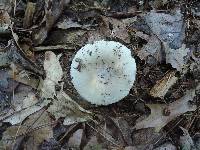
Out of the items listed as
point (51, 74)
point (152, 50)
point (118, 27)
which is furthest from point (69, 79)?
point (152, 50)

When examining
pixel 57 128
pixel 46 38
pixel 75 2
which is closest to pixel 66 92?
pixel 57 128

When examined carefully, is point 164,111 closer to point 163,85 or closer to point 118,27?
point 163,85

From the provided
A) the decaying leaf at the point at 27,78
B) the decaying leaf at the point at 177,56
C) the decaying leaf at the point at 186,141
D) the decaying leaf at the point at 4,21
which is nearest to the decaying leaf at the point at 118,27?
the decaying leaf at the point at 177,56

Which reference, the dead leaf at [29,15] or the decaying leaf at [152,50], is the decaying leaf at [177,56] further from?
the dead leaf at [29,15]

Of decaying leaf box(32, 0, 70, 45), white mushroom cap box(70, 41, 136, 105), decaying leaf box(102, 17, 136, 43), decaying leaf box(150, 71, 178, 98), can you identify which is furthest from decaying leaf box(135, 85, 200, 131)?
decaying leaf box(32, 0, 70, 45)

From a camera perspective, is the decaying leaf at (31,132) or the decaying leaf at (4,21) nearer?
the decaying leaf at (31,132)

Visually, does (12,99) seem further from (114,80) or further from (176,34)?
(176,34)

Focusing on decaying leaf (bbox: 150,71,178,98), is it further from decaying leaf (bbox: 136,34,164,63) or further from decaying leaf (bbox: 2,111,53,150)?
decaying leaf (bbox: 2,111,53,150)
